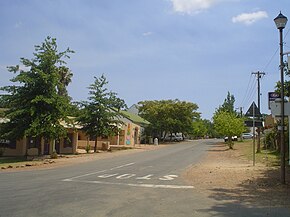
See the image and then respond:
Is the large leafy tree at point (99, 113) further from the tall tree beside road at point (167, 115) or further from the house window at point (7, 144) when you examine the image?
the tall tree beside road at point (167, 115)

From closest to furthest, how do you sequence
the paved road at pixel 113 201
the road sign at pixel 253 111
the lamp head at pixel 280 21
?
1. the paved road at pixel 113 201
2. the lamp head at pixel 280 21
3. the road sign at pixel 253 111

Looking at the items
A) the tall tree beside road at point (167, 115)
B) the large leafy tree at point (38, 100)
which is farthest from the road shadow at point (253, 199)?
the tall tree beside road at point (167, 115)

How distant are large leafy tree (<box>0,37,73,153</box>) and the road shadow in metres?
18.8

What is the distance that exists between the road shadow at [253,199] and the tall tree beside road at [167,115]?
55.2 meters

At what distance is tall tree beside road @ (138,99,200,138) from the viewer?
226 ft

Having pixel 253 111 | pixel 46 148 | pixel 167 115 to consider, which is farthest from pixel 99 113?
pixel 167 115

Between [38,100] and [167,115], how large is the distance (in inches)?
1760

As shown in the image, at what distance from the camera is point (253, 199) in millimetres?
9766

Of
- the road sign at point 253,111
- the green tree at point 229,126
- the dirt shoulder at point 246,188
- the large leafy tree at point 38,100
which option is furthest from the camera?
the green tree at point 229,126

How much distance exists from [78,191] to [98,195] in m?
1.07

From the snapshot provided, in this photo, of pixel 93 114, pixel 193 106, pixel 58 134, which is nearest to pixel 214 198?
pixel 58 134

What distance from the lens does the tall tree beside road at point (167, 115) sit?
226 feet

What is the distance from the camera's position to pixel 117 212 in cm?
811

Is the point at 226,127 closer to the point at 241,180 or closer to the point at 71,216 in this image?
the point at 241,180
